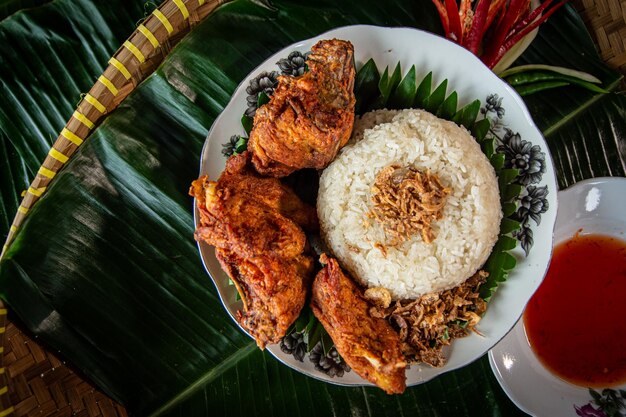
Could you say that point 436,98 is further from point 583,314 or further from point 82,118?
point 82,118

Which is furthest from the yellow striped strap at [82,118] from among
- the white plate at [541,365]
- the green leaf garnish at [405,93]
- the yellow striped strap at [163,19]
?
the white plate at [541,365]

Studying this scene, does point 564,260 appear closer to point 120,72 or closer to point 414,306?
point 414,306

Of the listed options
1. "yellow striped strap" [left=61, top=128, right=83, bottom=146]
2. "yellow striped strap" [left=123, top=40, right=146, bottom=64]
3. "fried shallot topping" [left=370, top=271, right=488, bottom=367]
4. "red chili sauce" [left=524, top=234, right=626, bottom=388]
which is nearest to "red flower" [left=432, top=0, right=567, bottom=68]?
"red chili sauce" [left=524, top=234, right=626, bottom=388]

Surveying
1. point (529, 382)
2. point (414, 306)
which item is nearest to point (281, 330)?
point (414, 306)

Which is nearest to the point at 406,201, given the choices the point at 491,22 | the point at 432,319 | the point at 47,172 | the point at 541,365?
the point at 432,319

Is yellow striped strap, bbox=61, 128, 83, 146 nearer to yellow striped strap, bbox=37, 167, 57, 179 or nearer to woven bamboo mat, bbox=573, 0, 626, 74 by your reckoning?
yellow striped strap, bbox=37, 167, 57, 179
